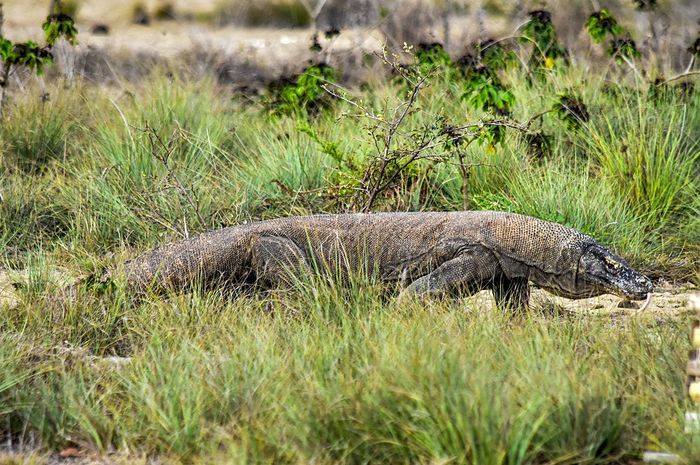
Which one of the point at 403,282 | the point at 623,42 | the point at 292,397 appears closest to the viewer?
the point at 292,397

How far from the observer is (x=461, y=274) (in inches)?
231

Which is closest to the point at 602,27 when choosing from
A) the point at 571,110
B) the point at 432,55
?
the point at 571,110

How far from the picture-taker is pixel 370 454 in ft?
13.0

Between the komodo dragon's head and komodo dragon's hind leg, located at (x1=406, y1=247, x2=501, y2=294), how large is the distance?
0.46 m

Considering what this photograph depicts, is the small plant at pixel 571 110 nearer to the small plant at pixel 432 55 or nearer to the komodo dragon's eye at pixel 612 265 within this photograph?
the small plant at pixel 432 55

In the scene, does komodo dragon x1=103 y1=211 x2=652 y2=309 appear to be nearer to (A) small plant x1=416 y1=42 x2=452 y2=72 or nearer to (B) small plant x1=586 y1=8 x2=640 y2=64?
(A) small plant x1=416 y1=42 x2=452 y2=72

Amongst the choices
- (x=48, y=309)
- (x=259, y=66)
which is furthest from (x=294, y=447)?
(x=259, y=66)

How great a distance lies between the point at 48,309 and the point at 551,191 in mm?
3521

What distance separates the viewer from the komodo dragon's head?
5793 millimetres

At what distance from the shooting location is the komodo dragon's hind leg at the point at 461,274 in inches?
230

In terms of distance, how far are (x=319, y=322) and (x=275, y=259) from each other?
928 millimetres

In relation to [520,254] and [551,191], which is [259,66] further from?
[520,254]

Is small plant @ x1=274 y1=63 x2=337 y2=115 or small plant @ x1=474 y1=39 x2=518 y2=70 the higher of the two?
small plant @ x1=474 y1=39 x2=518 y2=70

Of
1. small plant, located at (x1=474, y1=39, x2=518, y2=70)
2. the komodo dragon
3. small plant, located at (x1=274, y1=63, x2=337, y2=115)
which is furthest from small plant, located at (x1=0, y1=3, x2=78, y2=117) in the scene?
the komodo dragon
